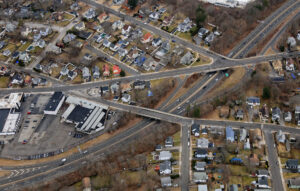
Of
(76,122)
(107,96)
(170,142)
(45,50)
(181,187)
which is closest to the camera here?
(181,187)

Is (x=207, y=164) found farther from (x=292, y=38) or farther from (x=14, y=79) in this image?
(x=14, y=79)

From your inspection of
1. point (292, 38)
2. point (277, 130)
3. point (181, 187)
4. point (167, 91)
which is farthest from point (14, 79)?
point (292, 38)

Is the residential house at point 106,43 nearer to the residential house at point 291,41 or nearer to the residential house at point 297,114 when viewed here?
the residential house at point 291,41

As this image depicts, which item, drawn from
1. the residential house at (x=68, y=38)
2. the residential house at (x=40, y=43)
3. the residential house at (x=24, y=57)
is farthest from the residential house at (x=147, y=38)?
the residential house at (x=24, y=57)

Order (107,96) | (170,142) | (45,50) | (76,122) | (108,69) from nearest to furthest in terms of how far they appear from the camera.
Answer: (170,142) → (76,122) → (107,96) → (108,69) → (45,50)

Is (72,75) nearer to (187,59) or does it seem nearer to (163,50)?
(163,50)

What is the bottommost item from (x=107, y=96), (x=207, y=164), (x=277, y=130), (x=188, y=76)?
(x=207, y=164)

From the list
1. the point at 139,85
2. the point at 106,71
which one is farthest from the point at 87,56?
the point at 139,85
